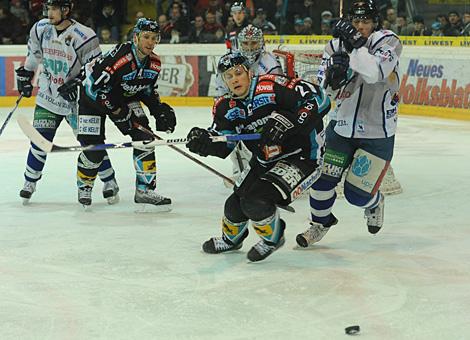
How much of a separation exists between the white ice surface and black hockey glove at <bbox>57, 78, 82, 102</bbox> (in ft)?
2.10

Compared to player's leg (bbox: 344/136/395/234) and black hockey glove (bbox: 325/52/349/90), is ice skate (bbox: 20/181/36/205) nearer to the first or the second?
player's leg (bbox: 344/136/395/234)

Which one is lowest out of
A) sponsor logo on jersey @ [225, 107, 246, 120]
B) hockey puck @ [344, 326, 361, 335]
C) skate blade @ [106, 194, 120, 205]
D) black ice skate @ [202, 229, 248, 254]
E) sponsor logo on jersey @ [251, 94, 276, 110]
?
skate blade @ [106, 194, 120, 205]

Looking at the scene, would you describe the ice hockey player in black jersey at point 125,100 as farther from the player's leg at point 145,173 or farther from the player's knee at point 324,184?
the player's knee at point 324,184

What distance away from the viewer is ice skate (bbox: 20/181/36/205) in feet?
17.3

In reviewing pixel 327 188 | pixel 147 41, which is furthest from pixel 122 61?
pixel 327 188

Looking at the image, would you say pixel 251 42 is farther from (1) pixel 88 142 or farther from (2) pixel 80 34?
(1) pixel 88 142

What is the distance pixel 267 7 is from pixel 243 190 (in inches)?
295

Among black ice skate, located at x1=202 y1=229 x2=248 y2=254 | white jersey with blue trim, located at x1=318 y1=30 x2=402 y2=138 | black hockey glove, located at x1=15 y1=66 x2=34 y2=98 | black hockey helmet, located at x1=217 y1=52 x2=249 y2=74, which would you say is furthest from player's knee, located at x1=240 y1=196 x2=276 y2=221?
black hockey glove, located at x1=15 y1=66 x2=34 y2=98

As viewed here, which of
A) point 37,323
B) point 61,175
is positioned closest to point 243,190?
point 37,323

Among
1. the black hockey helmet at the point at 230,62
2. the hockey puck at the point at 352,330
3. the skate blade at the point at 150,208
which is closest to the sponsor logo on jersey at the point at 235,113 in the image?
the black hockey helmet at the point at 230,62

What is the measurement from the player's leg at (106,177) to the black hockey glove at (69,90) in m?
0.17

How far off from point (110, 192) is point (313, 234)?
5.26 feet

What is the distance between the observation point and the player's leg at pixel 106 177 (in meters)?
5.35

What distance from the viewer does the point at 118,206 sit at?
5281 millimetres
